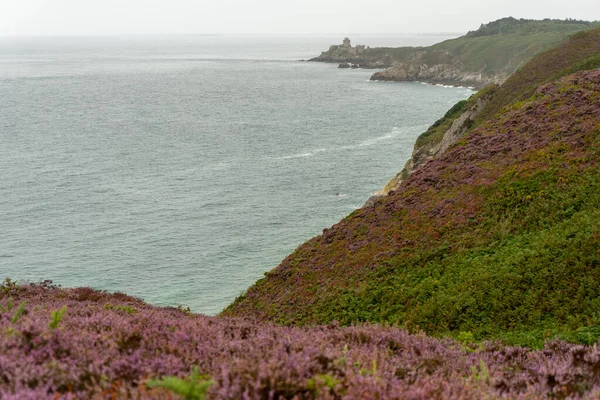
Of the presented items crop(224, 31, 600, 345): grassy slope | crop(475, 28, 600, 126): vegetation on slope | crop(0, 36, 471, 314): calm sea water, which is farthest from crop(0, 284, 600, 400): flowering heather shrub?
crop(475, 28, 600, 126): vegetation on slope

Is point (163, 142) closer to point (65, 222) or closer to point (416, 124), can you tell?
point (65, 222)

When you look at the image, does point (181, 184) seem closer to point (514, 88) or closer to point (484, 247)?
point (514, 88)

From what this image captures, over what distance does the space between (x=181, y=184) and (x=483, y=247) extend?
56.2 metres

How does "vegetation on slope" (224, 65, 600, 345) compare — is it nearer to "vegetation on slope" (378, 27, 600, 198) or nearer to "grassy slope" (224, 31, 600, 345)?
"grassy slope" (224, 31, 600, 345)

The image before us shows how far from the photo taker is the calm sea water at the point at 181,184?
5184 cm

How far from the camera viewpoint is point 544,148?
31.5 meters

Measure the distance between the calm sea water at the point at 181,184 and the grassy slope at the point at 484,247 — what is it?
17.7 m

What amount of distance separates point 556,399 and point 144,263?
162ft

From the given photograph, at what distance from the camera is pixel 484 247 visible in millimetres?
25141

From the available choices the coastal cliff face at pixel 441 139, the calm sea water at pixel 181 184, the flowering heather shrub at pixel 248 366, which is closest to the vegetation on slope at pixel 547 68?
the coastal cliff face at pixel 441 139

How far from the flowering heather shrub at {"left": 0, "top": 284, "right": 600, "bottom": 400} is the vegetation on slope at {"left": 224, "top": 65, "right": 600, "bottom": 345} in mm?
4326

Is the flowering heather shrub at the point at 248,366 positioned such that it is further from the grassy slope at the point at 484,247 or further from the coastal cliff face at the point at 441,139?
the coastal cliff face at the point at 441,139

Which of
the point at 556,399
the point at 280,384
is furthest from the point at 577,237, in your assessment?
the point at 280,384

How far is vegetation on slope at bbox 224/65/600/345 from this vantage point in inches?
759
